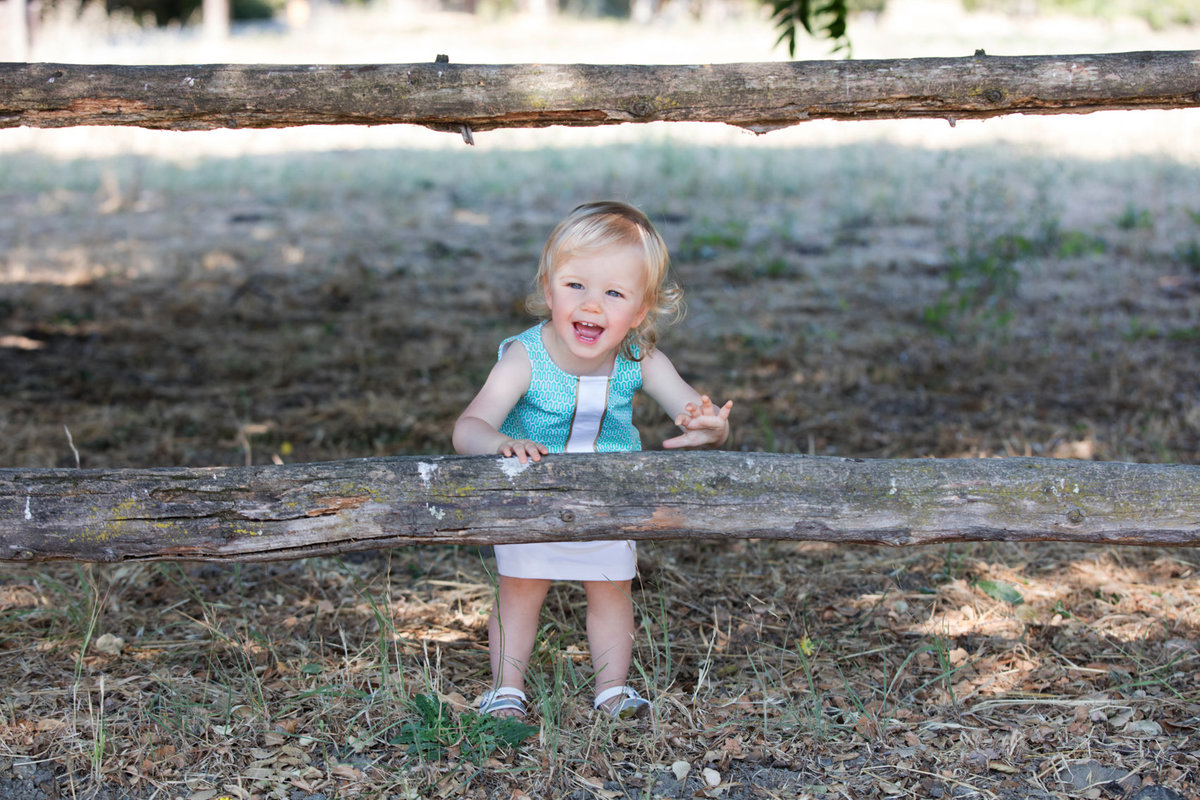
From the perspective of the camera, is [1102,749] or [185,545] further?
[1102,749]

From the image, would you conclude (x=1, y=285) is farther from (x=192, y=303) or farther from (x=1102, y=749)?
(x=1102, y=749)

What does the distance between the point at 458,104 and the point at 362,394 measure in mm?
2638

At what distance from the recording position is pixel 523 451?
2152 millimetres

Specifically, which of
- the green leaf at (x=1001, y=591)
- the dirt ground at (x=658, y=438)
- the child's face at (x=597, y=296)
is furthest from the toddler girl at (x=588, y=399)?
the green leaf at (x=1001, y=591)

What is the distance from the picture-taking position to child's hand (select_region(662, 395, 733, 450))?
7.55 ft

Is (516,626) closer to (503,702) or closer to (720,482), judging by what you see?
(503,702)

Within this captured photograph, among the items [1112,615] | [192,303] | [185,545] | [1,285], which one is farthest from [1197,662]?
[1,285]

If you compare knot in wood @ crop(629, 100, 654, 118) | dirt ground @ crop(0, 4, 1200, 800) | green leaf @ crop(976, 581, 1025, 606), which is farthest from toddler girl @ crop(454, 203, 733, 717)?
green leaf @ crop(976, 581, 1025, 606)

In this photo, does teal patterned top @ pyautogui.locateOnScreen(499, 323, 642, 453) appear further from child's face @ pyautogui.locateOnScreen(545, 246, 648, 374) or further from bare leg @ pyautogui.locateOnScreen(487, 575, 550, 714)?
bare leg @ pyautogui.locateOnScreen(487, 575, 550, 714)

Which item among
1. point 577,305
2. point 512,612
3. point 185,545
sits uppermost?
point 577,305

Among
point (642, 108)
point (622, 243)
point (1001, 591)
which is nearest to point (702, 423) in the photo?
point (622, 243)

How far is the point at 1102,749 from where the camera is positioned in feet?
7.87

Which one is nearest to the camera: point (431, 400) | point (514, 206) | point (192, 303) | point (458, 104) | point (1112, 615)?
point (458, 104)

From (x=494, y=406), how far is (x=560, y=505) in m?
0.44
